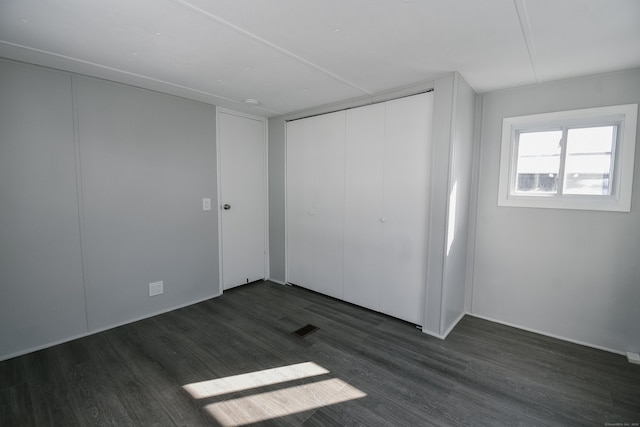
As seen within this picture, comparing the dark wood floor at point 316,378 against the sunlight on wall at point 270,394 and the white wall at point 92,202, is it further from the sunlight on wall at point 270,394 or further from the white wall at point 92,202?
the white wall at point 92,202

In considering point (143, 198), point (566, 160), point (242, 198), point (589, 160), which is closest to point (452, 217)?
point (566, 160)

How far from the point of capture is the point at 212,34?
186 cm

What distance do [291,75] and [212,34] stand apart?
2.72 ft

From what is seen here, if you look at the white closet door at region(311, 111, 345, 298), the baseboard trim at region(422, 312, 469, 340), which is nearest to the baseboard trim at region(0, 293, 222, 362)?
the white closet door at region(311, 111, 345, 298)

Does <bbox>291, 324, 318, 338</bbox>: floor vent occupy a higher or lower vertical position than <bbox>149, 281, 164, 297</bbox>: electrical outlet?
lower

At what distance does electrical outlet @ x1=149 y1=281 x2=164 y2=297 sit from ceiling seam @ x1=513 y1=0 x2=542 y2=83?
382cm

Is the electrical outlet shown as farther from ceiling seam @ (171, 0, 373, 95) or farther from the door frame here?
ceiling seam @ (171, 0, 373, 95)

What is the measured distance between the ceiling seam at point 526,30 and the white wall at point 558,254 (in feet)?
2.10

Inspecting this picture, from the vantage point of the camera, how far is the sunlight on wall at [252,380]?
2016 millimetres

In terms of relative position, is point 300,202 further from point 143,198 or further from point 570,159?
point 570,159

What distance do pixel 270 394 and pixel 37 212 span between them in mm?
2452

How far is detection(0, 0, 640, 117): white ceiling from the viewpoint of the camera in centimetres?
159

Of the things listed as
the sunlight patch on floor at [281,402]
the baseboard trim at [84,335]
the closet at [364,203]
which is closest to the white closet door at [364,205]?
the closet at [364,203]

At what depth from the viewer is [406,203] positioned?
114 inches
